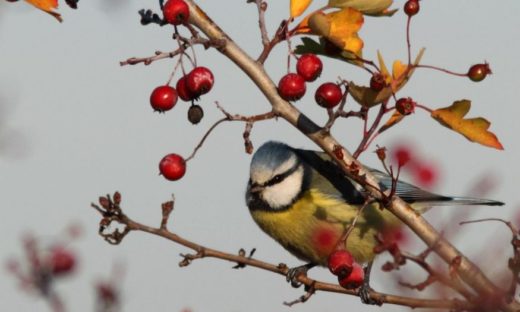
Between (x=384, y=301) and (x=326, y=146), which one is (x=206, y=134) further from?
(x=384, y=301)

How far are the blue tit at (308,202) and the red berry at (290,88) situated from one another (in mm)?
3222

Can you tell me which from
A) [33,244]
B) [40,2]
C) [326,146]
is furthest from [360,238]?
[40,2]

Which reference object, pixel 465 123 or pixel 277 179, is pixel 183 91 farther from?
pixel 277 179

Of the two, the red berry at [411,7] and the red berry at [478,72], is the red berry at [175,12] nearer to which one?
the red berry at [411,7]

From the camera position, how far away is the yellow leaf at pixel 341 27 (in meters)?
3.03

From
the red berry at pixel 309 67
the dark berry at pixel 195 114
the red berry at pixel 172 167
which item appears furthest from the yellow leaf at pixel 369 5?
the red berry at pixel 172 167

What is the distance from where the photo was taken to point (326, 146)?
119 inches

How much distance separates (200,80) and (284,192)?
3653 millimetres

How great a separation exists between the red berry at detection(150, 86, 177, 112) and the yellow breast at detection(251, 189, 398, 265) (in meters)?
3.14

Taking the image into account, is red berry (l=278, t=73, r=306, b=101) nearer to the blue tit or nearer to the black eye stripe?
the blue tit

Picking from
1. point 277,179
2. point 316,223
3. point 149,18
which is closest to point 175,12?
point 149,18

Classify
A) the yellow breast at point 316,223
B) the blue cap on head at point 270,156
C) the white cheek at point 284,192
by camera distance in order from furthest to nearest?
the blue cap on head at point 270,156, the white cheek at point 284,192, the yellow breast at point 316,223

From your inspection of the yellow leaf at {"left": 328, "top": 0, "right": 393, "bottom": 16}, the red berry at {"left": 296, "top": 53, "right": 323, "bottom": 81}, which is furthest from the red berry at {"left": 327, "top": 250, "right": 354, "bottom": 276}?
the yellow leaf at {"left": 328, "top": 0, "right": 393, "bottom": 16}

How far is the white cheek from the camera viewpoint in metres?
6.68
